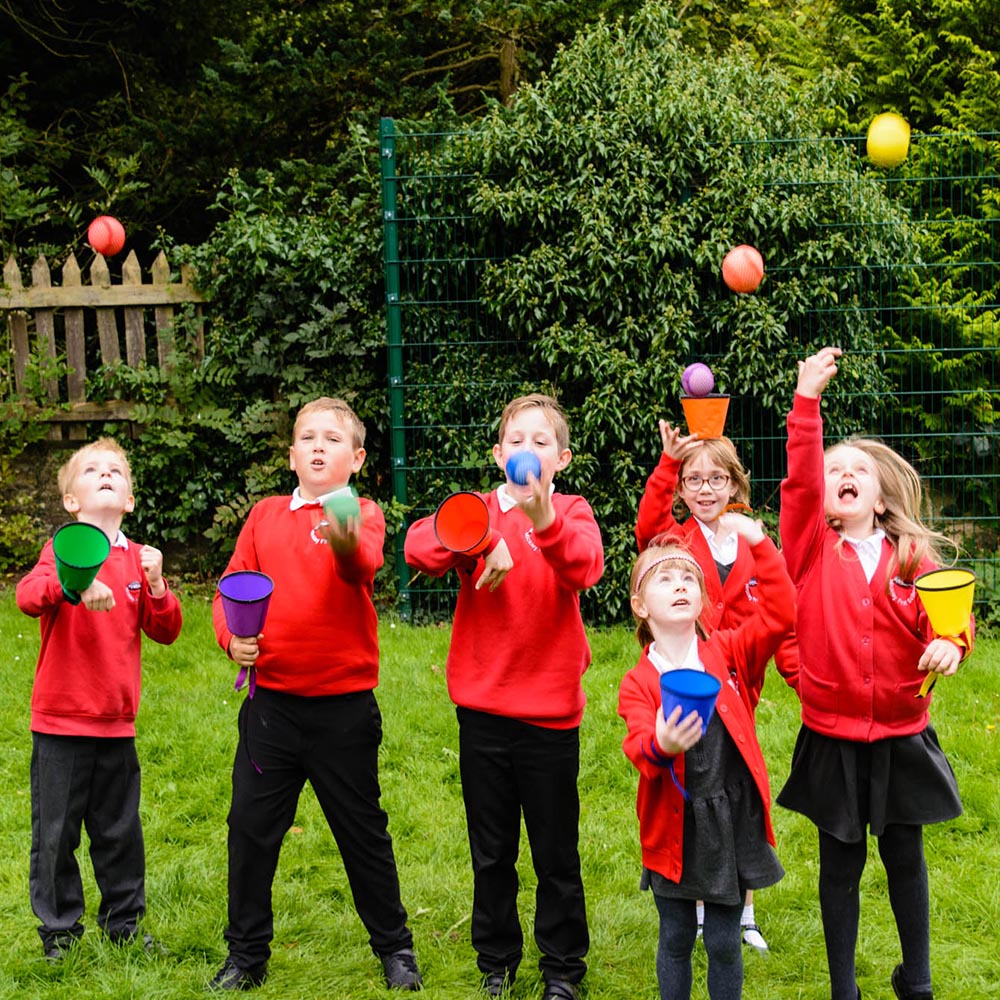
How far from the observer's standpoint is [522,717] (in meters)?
3.21

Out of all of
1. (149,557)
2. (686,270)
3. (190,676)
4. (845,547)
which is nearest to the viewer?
(845,547)

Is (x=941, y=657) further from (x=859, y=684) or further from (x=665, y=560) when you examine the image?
(x=665, y=560)

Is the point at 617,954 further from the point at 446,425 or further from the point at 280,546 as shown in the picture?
the point at 446,425

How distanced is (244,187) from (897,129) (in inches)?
158

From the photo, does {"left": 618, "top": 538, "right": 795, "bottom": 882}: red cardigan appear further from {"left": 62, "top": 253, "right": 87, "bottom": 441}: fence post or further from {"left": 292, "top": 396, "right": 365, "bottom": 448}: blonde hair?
{"left": 62, "top": 253, "right": 87, "bottom": 441}: fence post

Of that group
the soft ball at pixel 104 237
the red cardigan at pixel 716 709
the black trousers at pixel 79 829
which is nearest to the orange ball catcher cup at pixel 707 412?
the red cardigan at pixel 716 709

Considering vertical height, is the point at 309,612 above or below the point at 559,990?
above

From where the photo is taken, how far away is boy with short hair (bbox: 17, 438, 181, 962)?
344 centimetres

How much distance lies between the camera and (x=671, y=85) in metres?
6.53

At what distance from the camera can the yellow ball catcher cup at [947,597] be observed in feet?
9.10

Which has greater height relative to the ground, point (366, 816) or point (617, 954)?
point (366, 816)

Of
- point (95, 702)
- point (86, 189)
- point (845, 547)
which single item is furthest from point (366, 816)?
point (86, 189)

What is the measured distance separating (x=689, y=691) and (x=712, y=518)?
1.22m

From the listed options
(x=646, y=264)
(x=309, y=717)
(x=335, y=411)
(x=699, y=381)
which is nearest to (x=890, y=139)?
(x=646, y=264)
